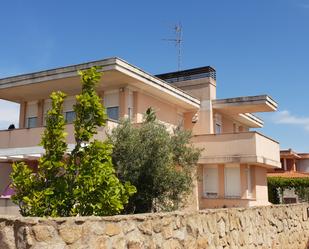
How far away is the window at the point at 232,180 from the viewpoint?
69.7 ft

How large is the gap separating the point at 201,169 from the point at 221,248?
49.5ft

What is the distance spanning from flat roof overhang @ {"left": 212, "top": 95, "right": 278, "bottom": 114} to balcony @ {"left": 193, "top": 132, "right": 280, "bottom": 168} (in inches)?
147

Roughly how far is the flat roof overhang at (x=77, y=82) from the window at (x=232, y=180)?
4723 mm

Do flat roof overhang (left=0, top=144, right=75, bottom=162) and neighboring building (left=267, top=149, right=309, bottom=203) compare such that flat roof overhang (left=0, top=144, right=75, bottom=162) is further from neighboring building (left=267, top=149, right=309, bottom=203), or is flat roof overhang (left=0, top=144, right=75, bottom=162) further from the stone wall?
neighboring building (left=267, top=149, right=309, bottom=203)

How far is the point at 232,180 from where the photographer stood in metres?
21.5

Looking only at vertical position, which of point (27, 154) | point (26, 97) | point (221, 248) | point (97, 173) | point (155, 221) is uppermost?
point (26, 97)

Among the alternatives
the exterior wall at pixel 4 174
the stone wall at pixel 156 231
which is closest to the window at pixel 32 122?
the exterior wall at pixel 4 174

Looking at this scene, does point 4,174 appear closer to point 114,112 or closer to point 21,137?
point 21,137

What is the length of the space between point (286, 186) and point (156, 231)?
26162 millimetres

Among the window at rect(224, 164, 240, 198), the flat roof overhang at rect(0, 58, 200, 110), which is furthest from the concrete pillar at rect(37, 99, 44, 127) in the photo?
the window at rect(224, 164, 240, 198)

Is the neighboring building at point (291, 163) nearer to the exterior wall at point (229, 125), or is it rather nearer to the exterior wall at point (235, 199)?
the exterior wall at point (229, 125)

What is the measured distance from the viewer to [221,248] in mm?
6918

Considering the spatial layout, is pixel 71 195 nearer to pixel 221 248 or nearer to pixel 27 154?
pixel 221 248

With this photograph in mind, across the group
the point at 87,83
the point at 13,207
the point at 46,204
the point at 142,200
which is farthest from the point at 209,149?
the point at 46,204
